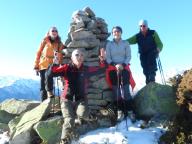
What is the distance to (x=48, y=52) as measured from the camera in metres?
17.5

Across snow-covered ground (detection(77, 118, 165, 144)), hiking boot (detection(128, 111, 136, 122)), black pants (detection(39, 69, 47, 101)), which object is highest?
black pants (detection(39, 69, 47, 101))

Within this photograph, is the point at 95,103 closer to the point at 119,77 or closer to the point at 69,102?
the point at 119,77

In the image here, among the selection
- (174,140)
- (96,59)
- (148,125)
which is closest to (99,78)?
(96,59)

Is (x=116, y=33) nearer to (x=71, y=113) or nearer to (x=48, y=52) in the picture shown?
(x=48, y=52)

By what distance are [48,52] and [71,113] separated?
4355 millimetres

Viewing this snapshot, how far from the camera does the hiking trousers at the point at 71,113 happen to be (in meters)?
13.7

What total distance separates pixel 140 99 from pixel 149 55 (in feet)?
7.52

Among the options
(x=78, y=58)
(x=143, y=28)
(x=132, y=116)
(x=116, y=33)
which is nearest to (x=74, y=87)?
(x=78, y=58)

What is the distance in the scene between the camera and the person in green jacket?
56.6ft

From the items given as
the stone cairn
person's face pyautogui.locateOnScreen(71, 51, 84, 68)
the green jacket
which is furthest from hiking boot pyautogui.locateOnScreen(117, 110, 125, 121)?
the green jacket

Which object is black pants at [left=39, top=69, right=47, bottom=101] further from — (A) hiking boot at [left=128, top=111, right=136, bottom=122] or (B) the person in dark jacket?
(A) hiking boot at [left=128, top=111, right=136, bottom=122]

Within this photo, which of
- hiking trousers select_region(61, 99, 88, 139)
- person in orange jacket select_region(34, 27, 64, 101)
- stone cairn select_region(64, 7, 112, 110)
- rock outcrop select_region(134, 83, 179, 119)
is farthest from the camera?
stone cairn select_region(64, 7, 112, 110)

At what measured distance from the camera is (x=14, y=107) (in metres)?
19.3

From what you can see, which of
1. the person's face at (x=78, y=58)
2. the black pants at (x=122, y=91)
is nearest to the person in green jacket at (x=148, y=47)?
the black pants at (x=122, y=91)
